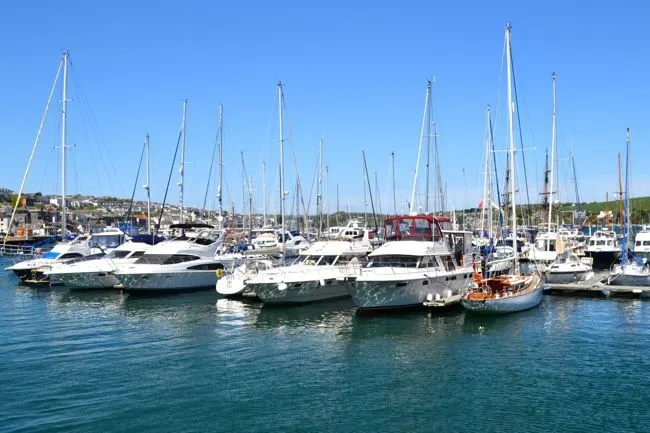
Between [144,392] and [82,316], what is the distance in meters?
15.2

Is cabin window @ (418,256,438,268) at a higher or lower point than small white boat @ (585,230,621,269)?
higher

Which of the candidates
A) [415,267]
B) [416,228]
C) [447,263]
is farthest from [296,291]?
[447,263]

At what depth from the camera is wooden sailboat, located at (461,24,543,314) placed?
1155 inches

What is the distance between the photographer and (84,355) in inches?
864

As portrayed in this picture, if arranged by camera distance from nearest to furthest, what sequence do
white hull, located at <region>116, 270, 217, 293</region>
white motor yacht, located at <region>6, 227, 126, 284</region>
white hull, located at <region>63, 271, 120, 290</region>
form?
white hull, located at <region>116, 270, 217, 293</region>
white hull, located at <region>63, 271, 120, 290</region>
white motor yacht, located at <region>6, 227, 126, 284</region>

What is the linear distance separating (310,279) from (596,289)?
1975 centimetres

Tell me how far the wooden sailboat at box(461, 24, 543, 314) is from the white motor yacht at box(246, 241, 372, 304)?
6822 mm

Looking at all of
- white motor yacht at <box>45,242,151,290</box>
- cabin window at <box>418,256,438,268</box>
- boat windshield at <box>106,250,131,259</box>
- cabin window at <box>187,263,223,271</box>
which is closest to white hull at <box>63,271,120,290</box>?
white motor yacht at <box>45,242,151,290</box>

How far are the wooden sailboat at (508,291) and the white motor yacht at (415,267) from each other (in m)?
1.47

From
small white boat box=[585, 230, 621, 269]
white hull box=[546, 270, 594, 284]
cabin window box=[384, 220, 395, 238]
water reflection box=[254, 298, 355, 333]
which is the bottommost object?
water reflection box=[254, 298, 355, 333]

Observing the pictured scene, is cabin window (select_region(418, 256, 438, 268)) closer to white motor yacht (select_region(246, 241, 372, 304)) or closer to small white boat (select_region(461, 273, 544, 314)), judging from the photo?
small white boat (select_region(461, 273, 544, 314))

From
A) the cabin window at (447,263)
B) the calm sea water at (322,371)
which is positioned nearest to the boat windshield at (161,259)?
the calm sea water at (322,371)

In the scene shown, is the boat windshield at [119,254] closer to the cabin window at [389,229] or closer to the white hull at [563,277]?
the cabin window at [389,229]

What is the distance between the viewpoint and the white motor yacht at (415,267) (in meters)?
29.8
